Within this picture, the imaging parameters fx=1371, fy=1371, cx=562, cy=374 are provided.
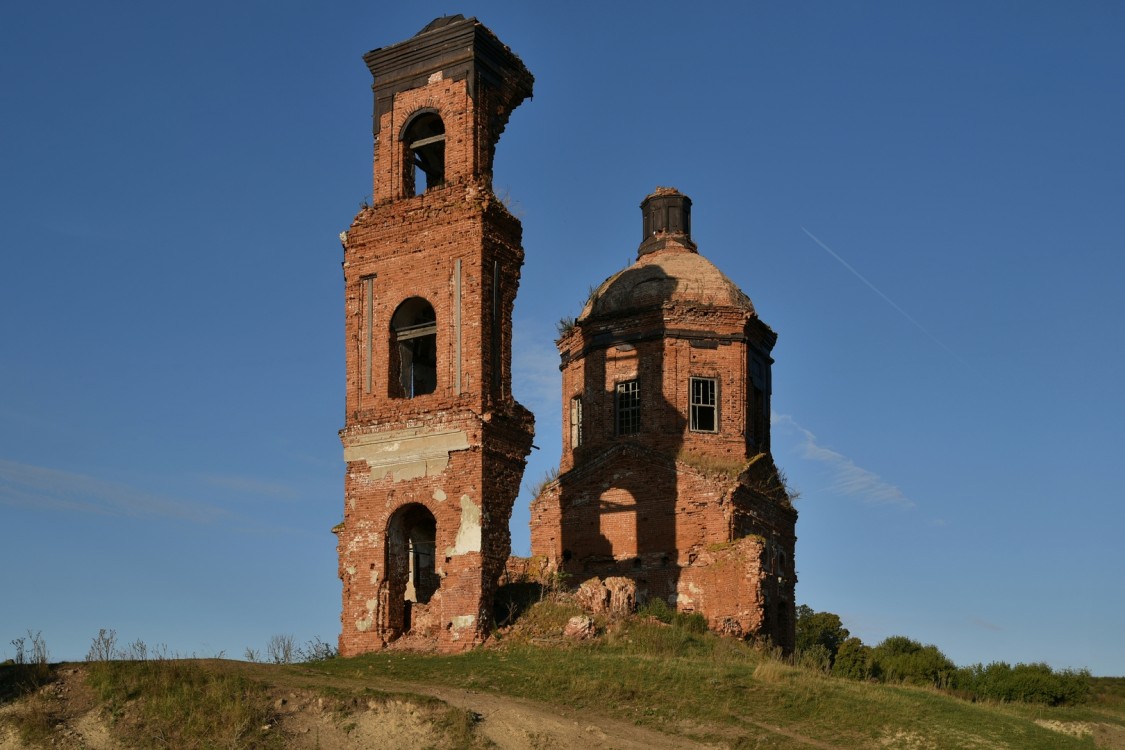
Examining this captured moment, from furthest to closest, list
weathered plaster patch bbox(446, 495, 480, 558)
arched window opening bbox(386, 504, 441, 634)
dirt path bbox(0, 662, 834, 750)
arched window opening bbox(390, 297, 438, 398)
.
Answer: arched window opening bbox(390, 297, 438, 398) → arched window opening bbox(386, 504, 441, 634) → weathered plaster patch bbox(446, 495, 480, 558) → dirt path bbox(0, 662, 834, 750)

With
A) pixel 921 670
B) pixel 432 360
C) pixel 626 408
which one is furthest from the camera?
pixel 921 670

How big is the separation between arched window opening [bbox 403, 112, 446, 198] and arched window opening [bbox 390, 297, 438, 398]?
2.16m

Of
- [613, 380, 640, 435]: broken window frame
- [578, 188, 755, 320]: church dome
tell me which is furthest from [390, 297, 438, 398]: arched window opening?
[578, 188, 755, 320]: church dome

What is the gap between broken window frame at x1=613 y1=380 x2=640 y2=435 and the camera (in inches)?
1197

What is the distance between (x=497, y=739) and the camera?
1553 centimetres

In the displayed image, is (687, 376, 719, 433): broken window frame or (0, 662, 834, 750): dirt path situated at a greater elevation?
(687, 376, 719, 433): broken window frame

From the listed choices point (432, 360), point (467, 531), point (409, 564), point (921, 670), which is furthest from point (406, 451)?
point (921, 670)

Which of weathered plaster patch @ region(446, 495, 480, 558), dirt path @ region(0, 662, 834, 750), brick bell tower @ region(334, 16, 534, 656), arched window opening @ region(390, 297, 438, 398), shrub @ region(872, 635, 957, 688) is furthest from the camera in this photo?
shrub @ region(872, 635, 957, 688)

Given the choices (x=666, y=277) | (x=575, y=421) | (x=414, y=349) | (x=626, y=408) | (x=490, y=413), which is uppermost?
(x=666, y=277)

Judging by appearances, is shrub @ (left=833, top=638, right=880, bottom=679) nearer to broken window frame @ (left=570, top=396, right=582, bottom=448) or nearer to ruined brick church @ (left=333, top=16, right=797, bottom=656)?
ruined brick church @ (left=333, top=16, right=797, bottom=656)

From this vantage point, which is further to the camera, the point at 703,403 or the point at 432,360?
the point at 703,403

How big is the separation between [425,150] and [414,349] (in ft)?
13.6

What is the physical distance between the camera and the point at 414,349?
24688 mm

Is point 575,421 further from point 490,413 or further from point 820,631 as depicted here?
point 820,631
